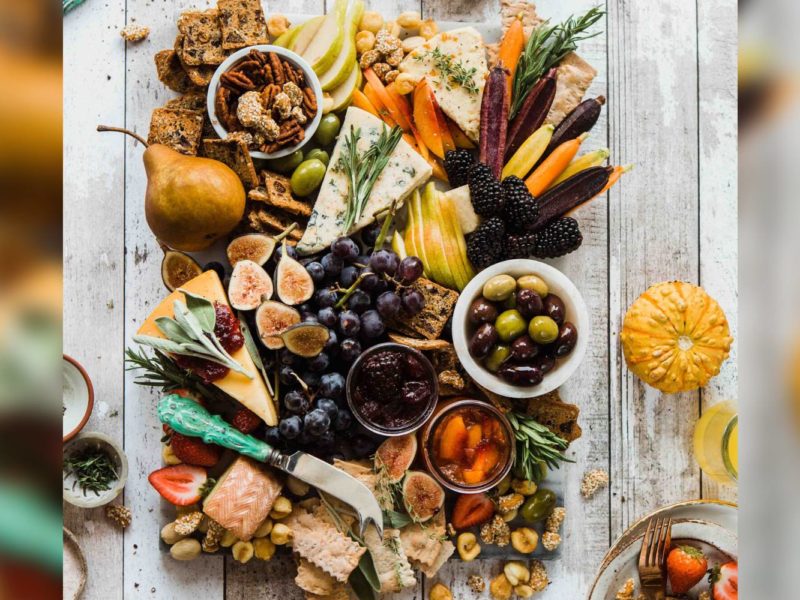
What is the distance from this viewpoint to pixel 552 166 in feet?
5.95

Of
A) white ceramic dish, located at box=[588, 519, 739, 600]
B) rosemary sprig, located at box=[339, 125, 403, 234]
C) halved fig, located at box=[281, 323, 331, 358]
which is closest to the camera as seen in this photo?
halved fig, located at box=[281, 323, 331, 358]

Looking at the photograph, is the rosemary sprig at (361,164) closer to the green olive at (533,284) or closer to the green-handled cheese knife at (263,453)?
the green olive at (533,284)

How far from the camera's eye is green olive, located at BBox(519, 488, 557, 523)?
183 centimetres

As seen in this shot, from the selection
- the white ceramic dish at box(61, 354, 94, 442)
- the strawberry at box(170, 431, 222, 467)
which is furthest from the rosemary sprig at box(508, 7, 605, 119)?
the white ceramic dish at box(61, 354, 94, 442)

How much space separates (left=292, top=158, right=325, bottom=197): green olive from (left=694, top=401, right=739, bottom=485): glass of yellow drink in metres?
1.17

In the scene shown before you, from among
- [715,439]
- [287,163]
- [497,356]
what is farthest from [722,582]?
[287,163]

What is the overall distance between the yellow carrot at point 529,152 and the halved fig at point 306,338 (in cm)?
60

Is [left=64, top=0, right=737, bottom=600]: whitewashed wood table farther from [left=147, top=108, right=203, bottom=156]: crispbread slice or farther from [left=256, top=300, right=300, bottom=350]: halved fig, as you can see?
[left=256, top=300, right=300, bottom=350]: halved fig

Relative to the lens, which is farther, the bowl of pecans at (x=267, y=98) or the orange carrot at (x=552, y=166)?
the orange carrot at (x=552, y=166)

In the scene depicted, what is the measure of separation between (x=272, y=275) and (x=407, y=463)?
1.81 feet

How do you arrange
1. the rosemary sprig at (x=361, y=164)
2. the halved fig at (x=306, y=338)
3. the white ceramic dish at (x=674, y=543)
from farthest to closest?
the white ceramic dish at (x=674, y=543) < the rosemary sprig at (x=361, y=164) < the halved fig at (x=306, y=338)

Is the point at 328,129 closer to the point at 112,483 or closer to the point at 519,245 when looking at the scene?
the point at 519,245

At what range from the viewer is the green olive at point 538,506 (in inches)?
72.1

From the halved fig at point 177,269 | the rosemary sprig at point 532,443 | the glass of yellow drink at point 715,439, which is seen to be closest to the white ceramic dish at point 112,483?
the halved fig at point 177,269
